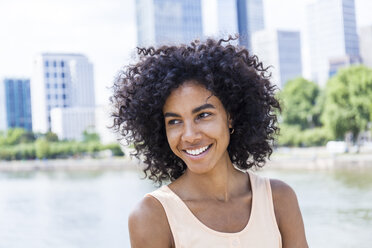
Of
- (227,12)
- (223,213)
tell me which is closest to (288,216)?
(223,213)

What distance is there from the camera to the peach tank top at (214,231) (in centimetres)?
159

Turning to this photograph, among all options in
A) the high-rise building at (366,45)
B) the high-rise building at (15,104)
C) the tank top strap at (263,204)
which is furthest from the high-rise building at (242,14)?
the tank top strap at (263,204)

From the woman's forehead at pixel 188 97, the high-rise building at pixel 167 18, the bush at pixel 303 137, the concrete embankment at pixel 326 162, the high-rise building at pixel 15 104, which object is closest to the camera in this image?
the woman's forehead at pixel 188 97

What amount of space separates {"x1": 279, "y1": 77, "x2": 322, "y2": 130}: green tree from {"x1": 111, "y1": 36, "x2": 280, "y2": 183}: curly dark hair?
3807 centimetres

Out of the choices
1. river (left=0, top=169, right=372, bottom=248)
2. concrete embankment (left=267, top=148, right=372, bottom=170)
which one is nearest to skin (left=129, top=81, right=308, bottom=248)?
river (left=0, top=169, right=372, bottom=248)

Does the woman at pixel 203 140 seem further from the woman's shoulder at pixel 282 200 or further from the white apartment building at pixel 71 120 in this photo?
the white apartment building at pixel 71 120

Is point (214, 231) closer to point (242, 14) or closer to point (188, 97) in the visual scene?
point (188, 97)

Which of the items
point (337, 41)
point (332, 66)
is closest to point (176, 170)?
point (332, 66)

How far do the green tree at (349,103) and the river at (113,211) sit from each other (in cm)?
414

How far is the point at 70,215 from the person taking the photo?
16609 mm

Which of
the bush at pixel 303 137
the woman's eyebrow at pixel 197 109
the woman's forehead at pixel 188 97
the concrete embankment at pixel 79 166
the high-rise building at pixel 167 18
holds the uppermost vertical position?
the high-rise building at pixel 167 18

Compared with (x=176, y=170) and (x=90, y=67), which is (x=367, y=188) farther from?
(x=90, y=67)

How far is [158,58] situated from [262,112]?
17.5 inches

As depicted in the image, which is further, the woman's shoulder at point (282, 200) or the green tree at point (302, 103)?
the green tree at point (302, 103)
